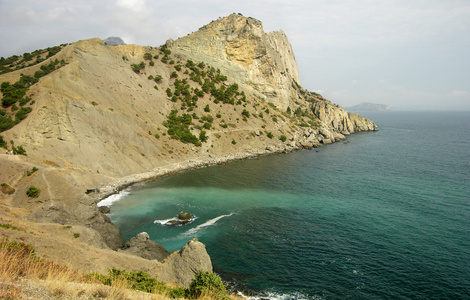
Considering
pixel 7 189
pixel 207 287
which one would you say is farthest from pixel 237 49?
pixel 207 287

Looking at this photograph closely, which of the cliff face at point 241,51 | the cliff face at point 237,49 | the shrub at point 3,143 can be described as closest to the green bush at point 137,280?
the shrub at point 3,143

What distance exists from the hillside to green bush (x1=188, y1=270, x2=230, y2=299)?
529 cm

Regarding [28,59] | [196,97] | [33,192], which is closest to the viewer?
[33,192]

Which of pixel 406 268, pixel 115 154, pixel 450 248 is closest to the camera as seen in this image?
pixel 406 268

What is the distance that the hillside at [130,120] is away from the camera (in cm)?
3126

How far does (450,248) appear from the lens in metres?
28.0

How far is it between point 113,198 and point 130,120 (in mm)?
25037

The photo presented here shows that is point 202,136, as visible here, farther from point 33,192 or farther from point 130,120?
point 33,192

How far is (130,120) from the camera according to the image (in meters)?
63.3

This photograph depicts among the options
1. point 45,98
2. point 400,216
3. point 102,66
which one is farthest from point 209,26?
point 400,216

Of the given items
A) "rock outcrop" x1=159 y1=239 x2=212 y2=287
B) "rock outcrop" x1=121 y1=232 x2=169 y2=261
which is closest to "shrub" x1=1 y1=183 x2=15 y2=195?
"rock outcrop" x1=121 y1=232 x2=169 y2=261

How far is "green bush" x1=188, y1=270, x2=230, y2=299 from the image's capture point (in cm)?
1548

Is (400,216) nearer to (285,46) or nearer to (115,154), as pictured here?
(115,154)

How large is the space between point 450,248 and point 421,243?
8.13 feet
